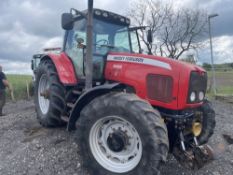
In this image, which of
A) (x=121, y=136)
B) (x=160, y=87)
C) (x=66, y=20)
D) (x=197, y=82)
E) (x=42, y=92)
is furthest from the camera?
(x=42, y=92)

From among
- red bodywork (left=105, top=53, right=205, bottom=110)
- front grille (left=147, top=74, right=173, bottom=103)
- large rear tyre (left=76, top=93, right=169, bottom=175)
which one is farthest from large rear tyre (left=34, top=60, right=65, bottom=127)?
front grille (left=147, top=74, right=173, bottom=103)

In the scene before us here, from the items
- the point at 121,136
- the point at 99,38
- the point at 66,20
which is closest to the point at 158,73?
the point at 121,136

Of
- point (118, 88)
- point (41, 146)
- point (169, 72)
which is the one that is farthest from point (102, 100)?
point (41, 146)

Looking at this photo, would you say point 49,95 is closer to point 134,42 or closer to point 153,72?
point 134,42

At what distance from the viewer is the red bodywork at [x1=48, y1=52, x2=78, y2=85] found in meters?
5.88

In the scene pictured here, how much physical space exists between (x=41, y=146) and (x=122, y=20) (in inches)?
116

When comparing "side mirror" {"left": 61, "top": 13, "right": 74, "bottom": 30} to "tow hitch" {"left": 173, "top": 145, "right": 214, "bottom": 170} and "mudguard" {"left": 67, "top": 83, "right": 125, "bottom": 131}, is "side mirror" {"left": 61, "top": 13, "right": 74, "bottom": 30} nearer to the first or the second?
"mudguard" {"left": 67, "top": 83, "right": 125, "bottom": 131}

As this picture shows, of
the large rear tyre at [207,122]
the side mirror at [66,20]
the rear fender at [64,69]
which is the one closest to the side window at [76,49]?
the rear fender at [64,69]

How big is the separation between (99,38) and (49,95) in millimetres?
1522

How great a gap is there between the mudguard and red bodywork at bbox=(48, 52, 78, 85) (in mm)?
1219

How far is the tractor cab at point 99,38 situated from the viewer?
5445mm

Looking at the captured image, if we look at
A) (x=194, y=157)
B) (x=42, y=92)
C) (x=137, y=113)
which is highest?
(x=137, y=113)

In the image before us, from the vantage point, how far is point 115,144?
13.9 ft

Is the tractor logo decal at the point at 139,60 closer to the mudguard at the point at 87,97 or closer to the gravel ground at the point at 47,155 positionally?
the mudguard at the point at 87,97
